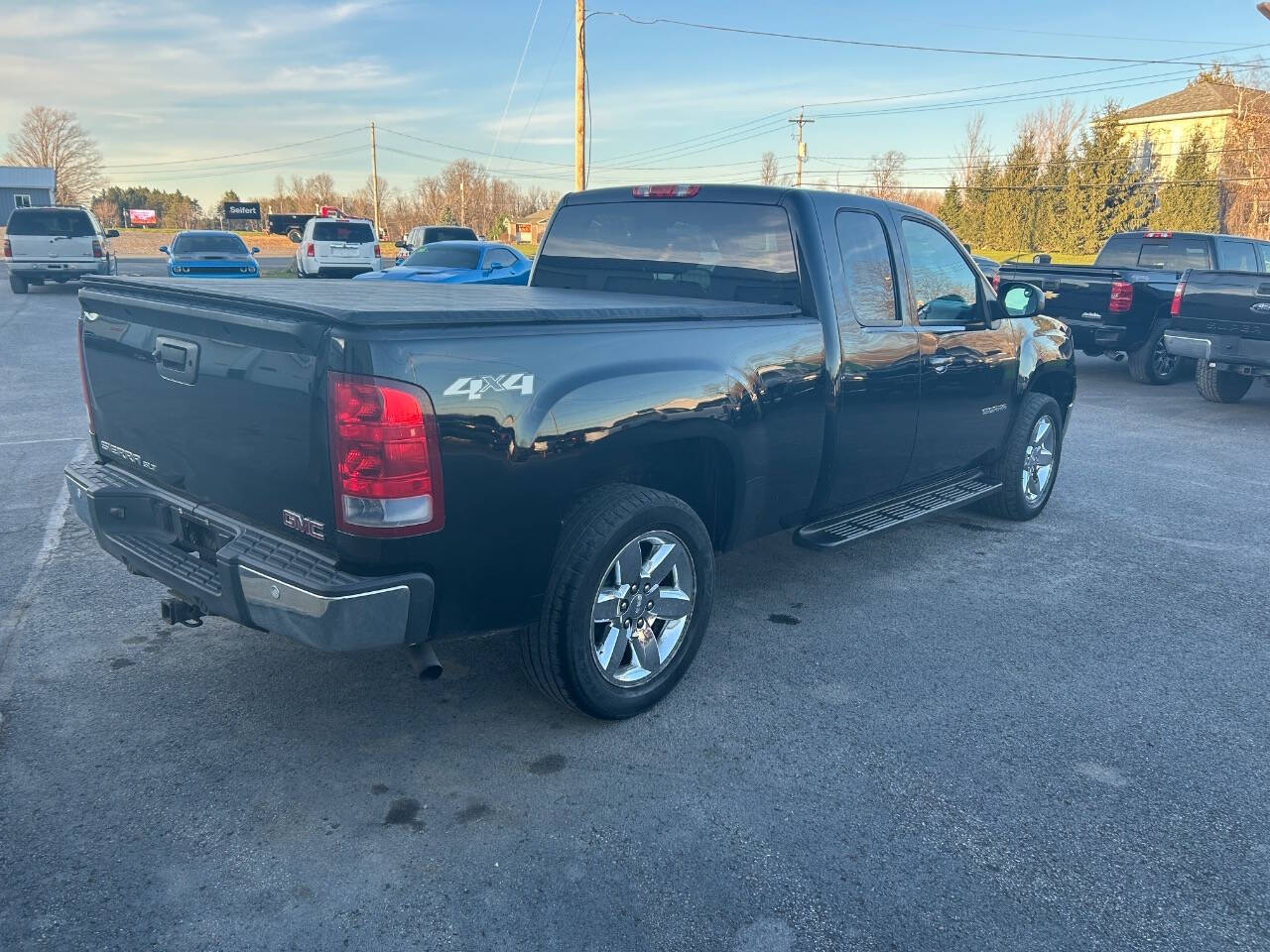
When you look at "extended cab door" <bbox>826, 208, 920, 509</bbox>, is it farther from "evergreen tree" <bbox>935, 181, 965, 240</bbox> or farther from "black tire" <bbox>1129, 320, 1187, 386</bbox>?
"evergreen tree" <bbox>935, 181, 965, 240</bbox>

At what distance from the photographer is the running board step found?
14.7ft

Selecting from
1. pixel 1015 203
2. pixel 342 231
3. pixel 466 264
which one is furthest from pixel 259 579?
pixel 1015 203

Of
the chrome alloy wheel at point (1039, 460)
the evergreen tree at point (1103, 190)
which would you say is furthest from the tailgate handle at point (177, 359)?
the evergreen tree at point (1103, 190)

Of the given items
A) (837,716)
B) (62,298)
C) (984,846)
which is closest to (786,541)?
(837,716)

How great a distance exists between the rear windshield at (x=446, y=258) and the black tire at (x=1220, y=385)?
37.1 ft

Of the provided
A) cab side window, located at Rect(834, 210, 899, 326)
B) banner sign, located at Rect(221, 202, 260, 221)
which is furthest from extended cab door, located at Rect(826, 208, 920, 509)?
banner sign, located at Rect(221, 202, 260, 221)

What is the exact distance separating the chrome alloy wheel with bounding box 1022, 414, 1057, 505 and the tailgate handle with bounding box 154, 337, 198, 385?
494 cm

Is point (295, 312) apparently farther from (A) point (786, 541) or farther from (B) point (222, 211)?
(B) point (222, 211)

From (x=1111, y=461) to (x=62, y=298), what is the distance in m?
21.8

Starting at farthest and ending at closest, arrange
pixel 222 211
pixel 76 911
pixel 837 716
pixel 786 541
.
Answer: pixel 222 211
pixel 786 541
pixel 837 716
pixel 76 911

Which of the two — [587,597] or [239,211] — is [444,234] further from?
[239,211]

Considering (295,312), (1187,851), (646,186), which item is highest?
(646,186)

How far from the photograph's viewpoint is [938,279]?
5215mm

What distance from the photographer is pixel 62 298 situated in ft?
70.0
